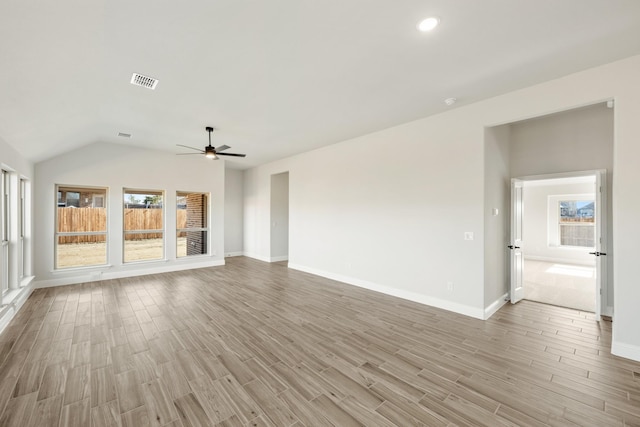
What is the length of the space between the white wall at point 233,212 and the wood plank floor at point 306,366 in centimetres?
473

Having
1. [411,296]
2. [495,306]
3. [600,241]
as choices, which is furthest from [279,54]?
[600,241]

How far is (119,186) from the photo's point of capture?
605 centimetres

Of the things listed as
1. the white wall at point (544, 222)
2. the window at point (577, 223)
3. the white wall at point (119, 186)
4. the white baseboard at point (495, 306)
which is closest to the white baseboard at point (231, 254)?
the white wall at point (119, 186)

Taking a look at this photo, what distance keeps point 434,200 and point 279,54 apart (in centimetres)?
308

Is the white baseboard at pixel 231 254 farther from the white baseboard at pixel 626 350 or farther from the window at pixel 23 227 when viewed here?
the white baseboard at pixel 626 350

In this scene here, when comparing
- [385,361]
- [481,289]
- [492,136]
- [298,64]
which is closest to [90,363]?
[385,361]

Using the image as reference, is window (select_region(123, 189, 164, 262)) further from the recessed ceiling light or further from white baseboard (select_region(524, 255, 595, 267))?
white baseboard (select_region(524, 255, 595, 267))

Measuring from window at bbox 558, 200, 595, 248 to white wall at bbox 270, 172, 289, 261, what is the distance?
8.91m

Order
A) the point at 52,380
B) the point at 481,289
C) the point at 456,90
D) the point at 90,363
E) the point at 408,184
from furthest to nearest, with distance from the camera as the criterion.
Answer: the point at 408,184, the point at 481,289, the point at 456,90, the point at 90,363, the point at 52,380

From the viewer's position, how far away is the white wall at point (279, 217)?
8078mm

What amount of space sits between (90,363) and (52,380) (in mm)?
289

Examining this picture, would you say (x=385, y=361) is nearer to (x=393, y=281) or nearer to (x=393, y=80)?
(x=393, y=281)

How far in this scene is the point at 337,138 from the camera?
5.49 m

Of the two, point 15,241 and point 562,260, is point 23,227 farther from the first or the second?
point 562,260
